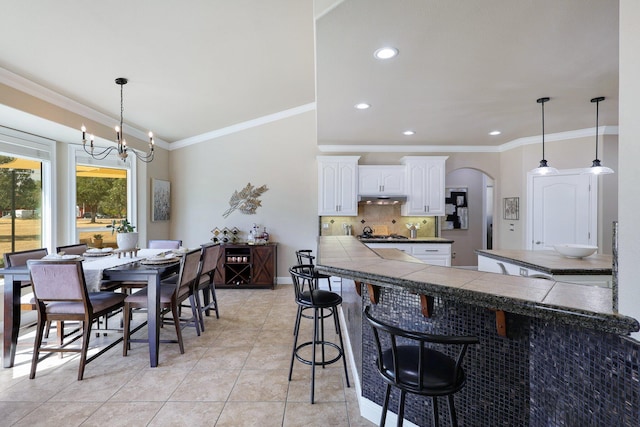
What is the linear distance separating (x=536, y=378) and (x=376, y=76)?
2470mm

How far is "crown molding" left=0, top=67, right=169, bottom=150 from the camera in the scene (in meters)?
2.99

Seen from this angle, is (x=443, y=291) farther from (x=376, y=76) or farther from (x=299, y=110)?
(x=299, y=110)

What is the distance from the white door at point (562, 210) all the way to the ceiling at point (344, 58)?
833mm

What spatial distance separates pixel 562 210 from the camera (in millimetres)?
4852

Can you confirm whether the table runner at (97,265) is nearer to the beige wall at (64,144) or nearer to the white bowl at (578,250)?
the beige wall at (64,144)

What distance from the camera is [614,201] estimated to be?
4523 millimetres

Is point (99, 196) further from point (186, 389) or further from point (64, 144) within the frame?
point (186, 389)

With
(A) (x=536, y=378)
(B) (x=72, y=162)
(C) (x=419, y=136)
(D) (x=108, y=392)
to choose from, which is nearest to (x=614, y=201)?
(C) (x=419, y=136)

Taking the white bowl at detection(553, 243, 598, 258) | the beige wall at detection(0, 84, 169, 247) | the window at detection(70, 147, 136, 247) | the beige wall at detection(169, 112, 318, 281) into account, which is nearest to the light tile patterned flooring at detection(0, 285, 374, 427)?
the window at detection(70, 147, 136, 247)

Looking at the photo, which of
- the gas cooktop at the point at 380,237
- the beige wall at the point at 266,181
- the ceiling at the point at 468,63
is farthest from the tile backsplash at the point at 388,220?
the ceiling at the point at 468,63

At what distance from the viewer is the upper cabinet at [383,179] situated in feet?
17.9

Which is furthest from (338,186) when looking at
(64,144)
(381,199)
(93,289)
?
(64,144)

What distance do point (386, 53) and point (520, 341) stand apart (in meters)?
2.10

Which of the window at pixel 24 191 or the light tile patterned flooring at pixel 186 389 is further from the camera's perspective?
the window at pixel 24 191
